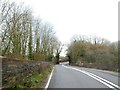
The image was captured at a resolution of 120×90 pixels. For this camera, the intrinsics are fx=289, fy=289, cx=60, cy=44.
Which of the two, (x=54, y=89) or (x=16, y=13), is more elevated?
(x=16, y=13)

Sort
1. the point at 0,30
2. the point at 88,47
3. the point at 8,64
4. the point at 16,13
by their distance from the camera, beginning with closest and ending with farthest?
the point at 8,64
the point at 0,30
the point at 16,13
the point at 88,47

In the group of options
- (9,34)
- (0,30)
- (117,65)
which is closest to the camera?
(0,30)

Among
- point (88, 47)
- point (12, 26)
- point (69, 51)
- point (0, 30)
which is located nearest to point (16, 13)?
point (12, 26)

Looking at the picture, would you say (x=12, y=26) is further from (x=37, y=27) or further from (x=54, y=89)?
(x=37, y=27)

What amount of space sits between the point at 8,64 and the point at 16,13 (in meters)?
12.7

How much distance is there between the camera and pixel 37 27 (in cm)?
4978

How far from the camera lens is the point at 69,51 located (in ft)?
378

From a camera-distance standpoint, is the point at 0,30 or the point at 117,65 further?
the point at 117,65

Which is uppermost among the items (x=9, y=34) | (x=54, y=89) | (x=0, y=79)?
(x=9, y=34)

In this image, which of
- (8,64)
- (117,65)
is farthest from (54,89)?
(117,65)

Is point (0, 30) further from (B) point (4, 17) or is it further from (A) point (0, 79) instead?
(A) point (0, 79)

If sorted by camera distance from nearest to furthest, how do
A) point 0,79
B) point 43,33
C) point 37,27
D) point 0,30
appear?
point 0,79, point 0,30, point 37,27, point 43,33

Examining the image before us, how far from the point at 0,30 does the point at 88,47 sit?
84180 millimetres

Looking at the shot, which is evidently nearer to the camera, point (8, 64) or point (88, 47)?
point (8, 64)
